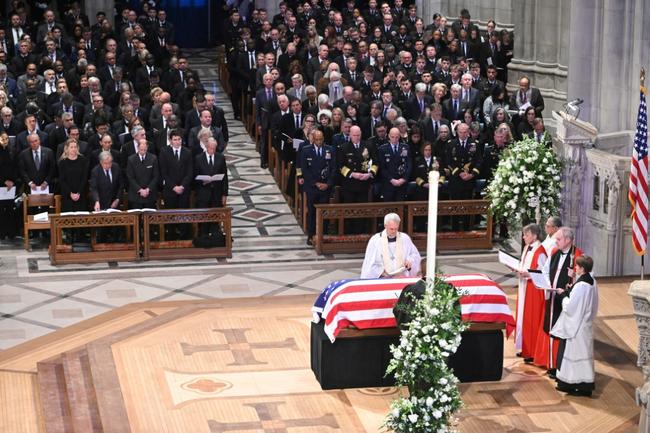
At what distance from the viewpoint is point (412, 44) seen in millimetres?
25734

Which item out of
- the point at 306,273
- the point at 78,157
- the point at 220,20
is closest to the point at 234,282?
the point at 306,273

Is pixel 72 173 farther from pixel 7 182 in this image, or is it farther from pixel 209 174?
pixel 209 174

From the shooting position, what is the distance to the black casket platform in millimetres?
13016

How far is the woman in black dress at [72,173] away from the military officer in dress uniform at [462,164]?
484cm

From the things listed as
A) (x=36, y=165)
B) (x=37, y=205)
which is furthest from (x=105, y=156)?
(x=37, y=205)

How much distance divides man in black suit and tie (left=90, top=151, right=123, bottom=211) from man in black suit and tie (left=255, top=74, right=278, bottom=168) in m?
4.29

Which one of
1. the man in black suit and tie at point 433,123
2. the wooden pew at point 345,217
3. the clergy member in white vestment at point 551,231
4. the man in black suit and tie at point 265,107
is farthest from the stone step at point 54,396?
the man in black suit and tie at point 265,107

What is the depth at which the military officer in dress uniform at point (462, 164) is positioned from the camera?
18672mm

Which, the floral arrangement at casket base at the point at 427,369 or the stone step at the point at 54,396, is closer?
the floral arrangement at casket base at the point at 427,369

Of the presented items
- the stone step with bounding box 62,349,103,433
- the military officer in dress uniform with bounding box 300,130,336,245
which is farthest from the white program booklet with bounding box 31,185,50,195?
the stone step with bounding box 62,349,103,433

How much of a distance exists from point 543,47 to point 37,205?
11110mm

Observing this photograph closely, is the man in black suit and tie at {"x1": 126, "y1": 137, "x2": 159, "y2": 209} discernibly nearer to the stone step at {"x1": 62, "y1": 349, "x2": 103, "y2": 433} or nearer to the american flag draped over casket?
the stone step at {"x1": 62, "y1": 349, "x2": 103, "y2": 433}

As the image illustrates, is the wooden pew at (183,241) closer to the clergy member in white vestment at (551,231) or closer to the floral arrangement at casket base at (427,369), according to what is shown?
the clergy member in white vestment at (551,231)

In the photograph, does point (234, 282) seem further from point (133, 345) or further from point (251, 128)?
point (251, 128)
